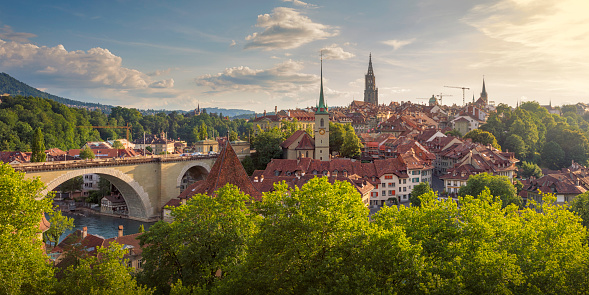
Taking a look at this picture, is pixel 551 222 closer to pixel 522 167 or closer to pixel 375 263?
pixel 375 263

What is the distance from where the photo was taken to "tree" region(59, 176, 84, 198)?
6707 centimetres

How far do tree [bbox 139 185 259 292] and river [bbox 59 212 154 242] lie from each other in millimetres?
27091

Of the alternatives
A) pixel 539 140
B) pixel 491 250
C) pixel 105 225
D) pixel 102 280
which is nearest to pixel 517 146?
pixel 539 140

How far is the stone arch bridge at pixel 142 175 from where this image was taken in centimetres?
4406

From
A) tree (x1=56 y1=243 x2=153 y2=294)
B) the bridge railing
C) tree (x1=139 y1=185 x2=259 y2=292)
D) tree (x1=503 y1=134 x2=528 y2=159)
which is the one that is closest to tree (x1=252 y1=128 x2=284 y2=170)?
the bridge railing

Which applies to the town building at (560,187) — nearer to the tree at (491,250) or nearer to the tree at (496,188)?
the tree at (496,188)

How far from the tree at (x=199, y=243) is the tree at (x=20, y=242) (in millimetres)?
3813

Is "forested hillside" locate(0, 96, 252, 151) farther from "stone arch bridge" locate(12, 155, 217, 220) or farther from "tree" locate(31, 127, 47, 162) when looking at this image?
"tree" locate(31, 127, 47, 162)

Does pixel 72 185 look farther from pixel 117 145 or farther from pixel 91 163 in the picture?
pixel 117 145

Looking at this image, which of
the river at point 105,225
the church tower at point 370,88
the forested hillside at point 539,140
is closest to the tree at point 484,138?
the forested hillside at point 539,140

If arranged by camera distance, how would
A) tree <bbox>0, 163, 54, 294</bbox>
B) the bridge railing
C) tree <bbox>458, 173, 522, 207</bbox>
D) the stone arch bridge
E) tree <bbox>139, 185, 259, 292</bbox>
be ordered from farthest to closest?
the stone arch bridge
tree <bbox>458, 173, 522, 207</bbox>
the bridge railing
tree <bbox>139, 185, 259, 292</bbox>
tree <bbox>0, 163, 54, 294</bbox>

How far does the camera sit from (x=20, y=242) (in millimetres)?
15836

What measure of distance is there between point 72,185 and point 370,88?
10274cm

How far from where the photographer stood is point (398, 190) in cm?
5009
